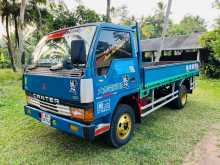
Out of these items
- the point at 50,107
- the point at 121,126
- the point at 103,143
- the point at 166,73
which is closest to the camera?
the point at 50,107

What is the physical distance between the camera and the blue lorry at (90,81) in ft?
10.4

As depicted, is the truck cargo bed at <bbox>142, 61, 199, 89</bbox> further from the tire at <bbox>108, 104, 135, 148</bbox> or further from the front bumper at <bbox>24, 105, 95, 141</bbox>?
the front bumper at <bbox>24, 105, 95, 141</bbox>

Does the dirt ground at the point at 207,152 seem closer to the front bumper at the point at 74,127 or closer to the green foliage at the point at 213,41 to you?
the front bumper at the point at 74,127

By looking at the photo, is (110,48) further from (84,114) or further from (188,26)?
(188,26)

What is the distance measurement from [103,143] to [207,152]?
1933 mm

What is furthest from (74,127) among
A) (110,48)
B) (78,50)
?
(110,48)

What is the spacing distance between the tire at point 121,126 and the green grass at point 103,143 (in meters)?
0.14

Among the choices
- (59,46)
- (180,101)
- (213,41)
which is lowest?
(180,101)

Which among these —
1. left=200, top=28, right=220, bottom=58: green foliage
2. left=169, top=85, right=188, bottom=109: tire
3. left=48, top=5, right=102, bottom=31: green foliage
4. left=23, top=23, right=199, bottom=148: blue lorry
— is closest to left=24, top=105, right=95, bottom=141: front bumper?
left=23, top=23, right=199, bottom=148: blue lorry

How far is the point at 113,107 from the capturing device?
3.60 m

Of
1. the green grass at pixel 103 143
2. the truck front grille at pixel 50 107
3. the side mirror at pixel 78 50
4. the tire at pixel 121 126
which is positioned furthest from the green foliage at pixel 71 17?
the side mirror at pixel 78 50

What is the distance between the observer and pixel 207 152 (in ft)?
12.7

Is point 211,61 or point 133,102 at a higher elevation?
point 211,61

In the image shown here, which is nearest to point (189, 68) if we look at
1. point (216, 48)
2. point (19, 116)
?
point (19, 116)
